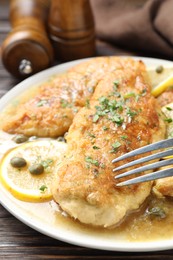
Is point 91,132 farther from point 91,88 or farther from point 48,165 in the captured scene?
point 91,88

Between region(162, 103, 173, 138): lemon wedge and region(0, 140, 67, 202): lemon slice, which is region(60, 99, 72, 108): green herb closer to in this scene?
region(0, 140, 67, 202): lemon slice

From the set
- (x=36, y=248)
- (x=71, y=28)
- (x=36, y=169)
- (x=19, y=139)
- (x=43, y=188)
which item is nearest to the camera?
(x=36, y=248)

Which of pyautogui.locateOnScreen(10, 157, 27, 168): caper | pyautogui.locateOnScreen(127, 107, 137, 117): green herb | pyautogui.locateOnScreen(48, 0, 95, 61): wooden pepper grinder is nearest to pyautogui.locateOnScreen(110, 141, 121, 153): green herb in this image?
pyautogui.locateOnScreen(127, 107, 137, 117): green herb

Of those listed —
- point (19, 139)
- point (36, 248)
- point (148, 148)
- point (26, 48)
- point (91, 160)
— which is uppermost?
point (148, 148)

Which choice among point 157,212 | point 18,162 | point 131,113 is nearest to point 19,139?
point 18,162

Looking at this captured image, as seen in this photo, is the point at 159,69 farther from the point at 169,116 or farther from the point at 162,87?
the point at 169,116

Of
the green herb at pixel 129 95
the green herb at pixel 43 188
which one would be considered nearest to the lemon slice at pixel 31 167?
the green herb at pixel 43 188
